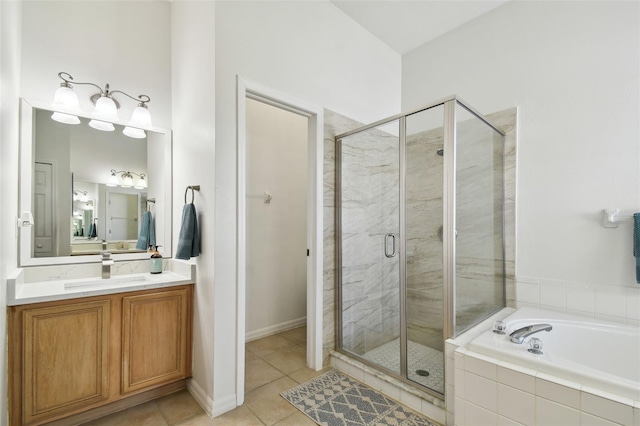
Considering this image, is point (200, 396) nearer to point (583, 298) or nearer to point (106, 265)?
point (106, 265)

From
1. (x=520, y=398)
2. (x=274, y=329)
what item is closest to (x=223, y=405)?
(x=274, y=329)

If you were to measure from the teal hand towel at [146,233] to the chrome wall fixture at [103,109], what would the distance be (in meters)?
0.65

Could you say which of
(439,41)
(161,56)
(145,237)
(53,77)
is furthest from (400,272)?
(53,77)

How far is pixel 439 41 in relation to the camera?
293cm

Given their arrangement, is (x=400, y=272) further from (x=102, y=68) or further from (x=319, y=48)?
(x=102, y=68)

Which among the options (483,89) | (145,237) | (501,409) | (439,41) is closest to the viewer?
(501,409)

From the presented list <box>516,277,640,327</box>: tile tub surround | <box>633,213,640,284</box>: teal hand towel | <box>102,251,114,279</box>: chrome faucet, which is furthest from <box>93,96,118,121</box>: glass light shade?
<box>633,213,640,284</box>: teal hand towel

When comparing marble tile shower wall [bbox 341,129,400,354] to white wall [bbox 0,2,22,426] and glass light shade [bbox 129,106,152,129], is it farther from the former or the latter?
white wall [bbox 0,2,22,426]

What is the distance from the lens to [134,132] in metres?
2.31

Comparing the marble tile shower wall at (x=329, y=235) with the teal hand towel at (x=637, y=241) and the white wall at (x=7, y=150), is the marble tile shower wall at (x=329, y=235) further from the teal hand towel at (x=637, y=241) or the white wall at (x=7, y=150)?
the teal hand towel at (x=637, y=241)

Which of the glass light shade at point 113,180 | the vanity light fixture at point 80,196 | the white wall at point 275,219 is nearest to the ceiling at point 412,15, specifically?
the white wall at point 275,219

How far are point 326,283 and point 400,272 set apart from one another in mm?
625

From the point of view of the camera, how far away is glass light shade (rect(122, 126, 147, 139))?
2283 mm

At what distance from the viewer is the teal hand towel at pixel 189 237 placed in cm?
191
